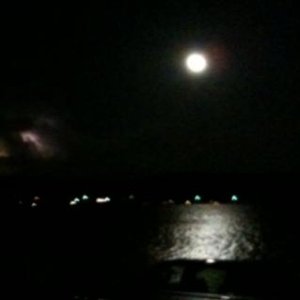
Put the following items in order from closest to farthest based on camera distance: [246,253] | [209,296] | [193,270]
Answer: [209,296] → [193,270] → [246,253]

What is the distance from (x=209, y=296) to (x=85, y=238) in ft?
267

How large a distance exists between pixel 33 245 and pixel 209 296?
68.3m

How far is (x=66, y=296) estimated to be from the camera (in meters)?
14.2

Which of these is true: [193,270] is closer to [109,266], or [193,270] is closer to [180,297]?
[180,297]

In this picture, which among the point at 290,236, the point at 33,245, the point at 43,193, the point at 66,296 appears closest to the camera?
the point at 66,296

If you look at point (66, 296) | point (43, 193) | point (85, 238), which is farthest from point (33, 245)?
point (43, 193)

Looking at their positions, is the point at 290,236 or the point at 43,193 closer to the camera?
the point at 290,236

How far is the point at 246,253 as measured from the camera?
68125 millimetres

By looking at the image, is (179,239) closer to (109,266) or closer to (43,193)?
(109,266)

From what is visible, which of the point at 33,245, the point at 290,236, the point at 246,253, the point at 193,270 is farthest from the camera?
the point at 290,236

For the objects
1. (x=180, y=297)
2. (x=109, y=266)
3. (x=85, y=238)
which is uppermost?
(x=85, y=238)

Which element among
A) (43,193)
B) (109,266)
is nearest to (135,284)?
(109,266)

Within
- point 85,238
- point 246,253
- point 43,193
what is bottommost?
point 246,253

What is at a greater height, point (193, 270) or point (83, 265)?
point (83, 265)
